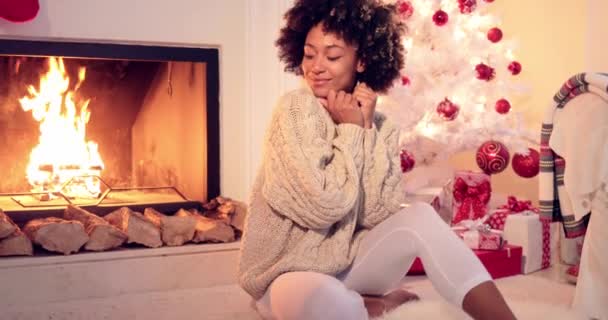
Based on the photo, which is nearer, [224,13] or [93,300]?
[93,300]

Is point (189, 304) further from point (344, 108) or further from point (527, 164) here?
point (527, 164)

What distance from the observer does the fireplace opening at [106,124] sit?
8.00ft

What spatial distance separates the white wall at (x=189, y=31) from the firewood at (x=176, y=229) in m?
0.29

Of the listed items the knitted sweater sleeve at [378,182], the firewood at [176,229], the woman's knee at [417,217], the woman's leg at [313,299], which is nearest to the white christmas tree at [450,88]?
the firewood at [176,229]

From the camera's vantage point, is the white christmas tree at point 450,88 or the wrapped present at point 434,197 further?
the white christmas tree at point 450,88

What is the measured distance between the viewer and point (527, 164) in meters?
3.06

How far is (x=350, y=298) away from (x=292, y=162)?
32 centimetres


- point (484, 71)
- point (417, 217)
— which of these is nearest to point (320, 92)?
point (417, 217)

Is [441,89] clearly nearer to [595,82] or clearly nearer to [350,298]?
[595,82]

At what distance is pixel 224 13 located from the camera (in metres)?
2.51

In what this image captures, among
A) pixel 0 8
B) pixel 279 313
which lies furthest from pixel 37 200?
pixel 279 313

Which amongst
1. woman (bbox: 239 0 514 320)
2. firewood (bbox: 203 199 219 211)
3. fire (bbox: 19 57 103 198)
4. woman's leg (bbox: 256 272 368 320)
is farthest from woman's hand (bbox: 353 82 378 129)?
fire (bbox: 19 57 103 198)

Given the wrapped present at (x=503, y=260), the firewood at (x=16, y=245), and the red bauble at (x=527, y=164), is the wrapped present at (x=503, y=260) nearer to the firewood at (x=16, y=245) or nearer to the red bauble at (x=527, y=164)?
the red bauble at (x=527, y=164)

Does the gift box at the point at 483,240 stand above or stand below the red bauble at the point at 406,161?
below
